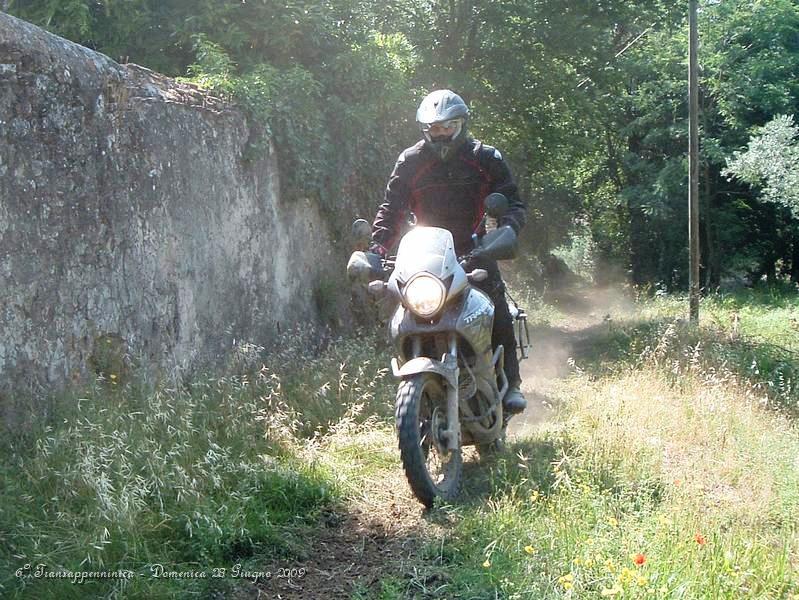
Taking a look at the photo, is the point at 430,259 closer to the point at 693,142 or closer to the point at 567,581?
the point at 567,581

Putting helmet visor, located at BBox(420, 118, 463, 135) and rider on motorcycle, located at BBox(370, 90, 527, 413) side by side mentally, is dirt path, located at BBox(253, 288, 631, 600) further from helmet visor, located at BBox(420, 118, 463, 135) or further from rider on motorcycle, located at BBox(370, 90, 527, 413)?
helmet visor, located at BBox(420, 118, 463, 135)

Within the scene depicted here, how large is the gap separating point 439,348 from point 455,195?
1.22 metres

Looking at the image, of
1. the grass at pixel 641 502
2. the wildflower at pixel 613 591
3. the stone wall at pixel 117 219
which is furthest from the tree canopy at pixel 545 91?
the wildflower at pixel 613 591

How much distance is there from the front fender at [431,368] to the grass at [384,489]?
0.65 meters

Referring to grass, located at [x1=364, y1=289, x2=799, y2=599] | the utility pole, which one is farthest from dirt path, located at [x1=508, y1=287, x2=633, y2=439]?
the utility pole

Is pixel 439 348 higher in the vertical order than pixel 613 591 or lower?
higher

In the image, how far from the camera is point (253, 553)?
4461 mm

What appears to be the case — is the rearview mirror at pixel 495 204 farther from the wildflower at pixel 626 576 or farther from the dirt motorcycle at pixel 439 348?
the wildflower at pixel 626 576

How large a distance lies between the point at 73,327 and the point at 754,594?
413cm

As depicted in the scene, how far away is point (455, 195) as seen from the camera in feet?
19.7

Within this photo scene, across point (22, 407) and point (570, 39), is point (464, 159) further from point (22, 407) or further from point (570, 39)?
point (570, 39)

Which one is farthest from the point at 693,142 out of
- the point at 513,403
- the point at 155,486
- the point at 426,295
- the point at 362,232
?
the point at 155,486

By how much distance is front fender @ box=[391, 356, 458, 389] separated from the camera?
4957 millimetres

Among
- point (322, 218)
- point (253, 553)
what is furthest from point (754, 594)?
point (322, 218)
